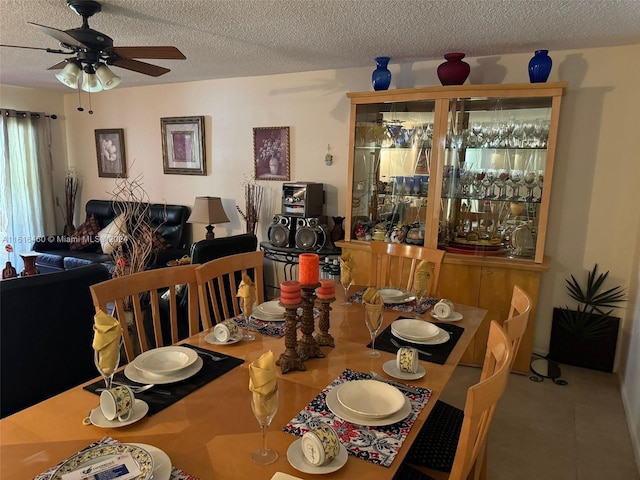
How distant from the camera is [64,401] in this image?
1.22 m

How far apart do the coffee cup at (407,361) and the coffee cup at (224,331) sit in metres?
0.63

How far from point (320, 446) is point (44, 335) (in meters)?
1.68

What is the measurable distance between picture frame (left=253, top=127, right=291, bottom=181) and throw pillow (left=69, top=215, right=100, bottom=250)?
2107 millimetres

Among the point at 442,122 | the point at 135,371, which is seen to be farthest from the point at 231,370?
the point at 442,122

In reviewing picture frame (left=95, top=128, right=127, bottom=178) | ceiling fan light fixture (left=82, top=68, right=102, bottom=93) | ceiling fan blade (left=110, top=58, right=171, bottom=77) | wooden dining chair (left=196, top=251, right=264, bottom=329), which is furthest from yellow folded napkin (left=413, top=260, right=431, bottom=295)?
picture frame (left=95, top=128, right=127, bottom=178)

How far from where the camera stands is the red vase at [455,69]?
3121 millimetres

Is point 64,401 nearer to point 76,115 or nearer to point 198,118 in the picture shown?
point 198,118

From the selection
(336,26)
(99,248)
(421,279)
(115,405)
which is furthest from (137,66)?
(99,248)

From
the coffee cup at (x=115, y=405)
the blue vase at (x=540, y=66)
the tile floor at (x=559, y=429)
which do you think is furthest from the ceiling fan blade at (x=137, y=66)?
the tile floor at (x=559, y=429)

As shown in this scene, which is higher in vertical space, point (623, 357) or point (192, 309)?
point (192, 309)

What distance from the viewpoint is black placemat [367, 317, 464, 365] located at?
1556 millimetres

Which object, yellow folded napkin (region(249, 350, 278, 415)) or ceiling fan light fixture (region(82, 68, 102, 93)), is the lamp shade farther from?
yellow folded napkin (region(249, 350, 278, 415))

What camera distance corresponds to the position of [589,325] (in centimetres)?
312

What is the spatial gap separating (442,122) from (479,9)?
2.96 ft
